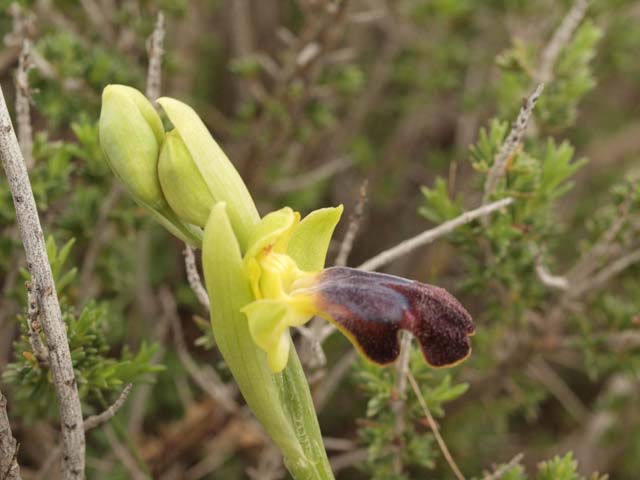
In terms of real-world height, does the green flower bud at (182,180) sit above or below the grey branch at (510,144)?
above

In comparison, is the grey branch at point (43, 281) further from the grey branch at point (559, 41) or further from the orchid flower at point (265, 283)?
the grey branch at point (559, 41)

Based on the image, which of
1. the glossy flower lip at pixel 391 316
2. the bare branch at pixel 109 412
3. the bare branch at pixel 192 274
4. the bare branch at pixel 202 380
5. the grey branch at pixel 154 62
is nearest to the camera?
the glossy flower lip at pixel 391 316

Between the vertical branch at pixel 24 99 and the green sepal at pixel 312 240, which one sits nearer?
the green sepal at pixel 312 240

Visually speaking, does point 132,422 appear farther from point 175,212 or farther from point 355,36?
point 355,36

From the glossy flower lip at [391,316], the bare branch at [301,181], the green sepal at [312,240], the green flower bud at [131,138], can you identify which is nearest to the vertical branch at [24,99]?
the green flower bud at [131,138]

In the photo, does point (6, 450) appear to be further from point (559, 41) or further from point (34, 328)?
point (559, 41)

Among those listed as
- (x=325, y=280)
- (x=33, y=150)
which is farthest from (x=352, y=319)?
(x=33, y=150)
